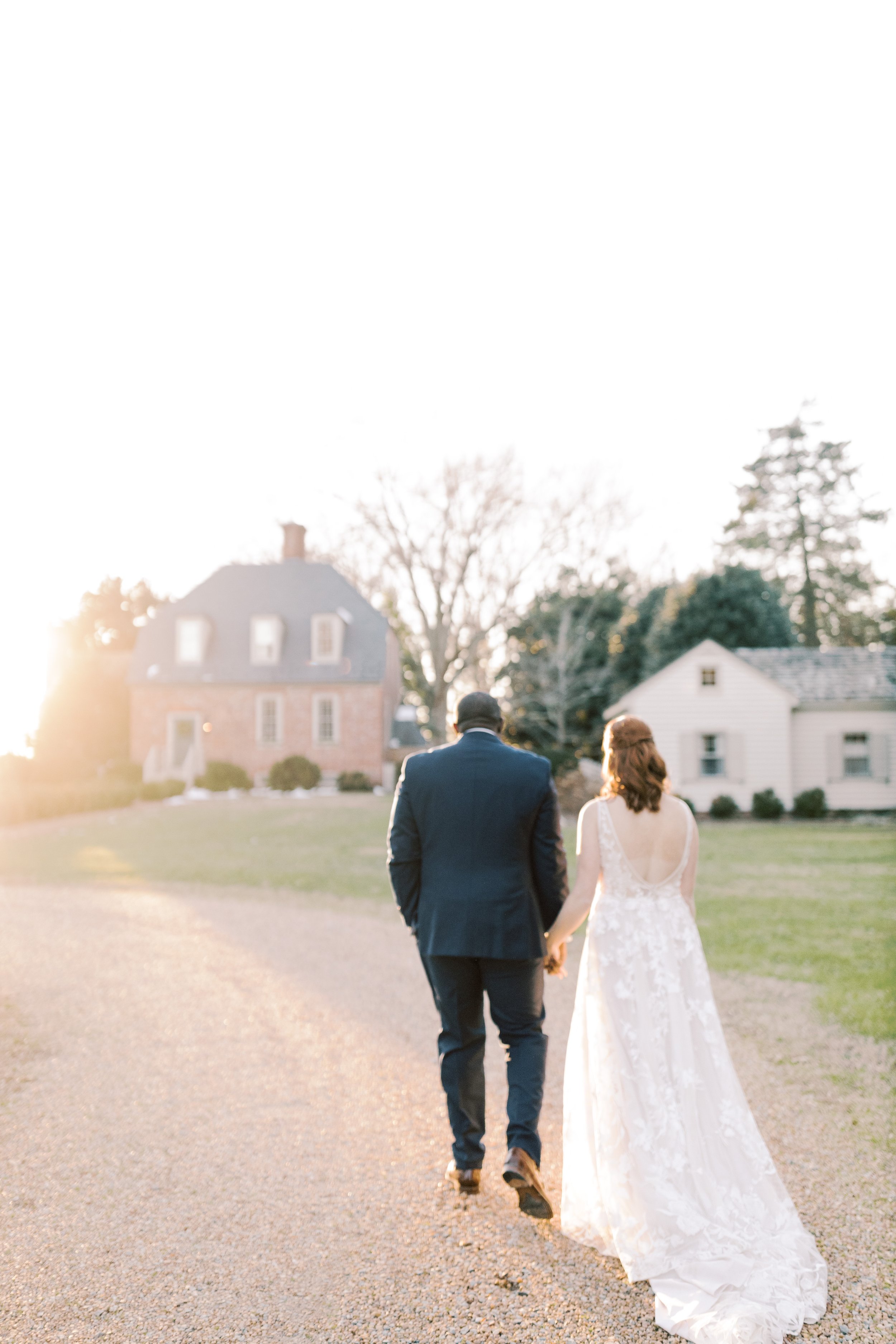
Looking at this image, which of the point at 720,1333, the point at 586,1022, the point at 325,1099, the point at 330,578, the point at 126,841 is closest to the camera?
the point at 720,1333

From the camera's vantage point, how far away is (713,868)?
51.2ft

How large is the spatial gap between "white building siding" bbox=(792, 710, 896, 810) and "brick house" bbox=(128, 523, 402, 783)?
40.8ft

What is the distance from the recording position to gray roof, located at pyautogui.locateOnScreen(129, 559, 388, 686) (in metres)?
32.2

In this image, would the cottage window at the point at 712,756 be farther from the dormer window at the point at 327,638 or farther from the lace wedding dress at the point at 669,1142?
the lace wedding dress at the point at 669,1142

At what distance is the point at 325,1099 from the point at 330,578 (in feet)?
97.5

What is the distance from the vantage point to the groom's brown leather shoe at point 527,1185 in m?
3.69

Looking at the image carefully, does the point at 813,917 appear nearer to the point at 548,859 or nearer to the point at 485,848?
the point at 548,859

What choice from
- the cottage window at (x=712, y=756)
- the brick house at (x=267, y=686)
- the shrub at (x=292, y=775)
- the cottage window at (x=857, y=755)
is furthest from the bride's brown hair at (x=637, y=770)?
the brick house at (x=267, y=686)

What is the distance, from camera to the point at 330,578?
34188mm

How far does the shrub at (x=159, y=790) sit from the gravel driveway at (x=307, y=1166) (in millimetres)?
19977

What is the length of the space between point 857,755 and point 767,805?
3111 millimetres

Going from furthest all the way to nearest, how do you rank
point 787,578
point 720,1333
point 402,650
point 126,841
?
point 787,578 < point 402,650 < point 126,841 < point 720,1333

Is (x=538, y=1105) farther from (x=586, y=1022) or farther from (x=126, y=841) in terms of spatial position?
(x=126, y=841)

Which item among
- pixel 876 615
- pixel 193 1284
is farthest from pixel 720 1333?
pixel 876 615
